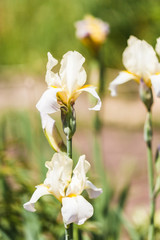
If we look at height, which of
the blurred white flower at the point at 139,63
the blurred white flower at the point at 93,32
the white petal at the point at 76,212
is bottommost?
the white petal at the point at 76,212

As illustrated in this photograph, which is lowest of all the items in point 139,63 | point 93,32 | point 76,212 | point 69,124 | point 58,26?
point 76,212

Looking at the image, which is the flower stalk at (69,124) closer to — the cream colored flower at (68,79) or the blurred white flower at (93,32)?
the cream colored flower at (68,79)

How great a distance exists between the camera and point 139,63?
918mm

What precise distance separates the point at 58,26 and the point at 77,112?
1527 millimetres

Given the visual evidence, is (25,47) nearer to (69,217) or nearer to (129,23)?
(129,23)

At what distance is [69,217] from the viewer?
26.6 inches

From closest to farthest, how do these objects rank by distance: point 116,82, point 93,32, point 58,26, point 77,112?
point 116,82, point 93,32, point 77,112, point 58,26

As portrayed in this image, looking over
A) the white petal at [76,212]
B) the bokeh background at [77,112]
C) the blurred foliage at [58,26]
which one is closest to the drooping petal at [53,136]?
the white petal at [76,212]

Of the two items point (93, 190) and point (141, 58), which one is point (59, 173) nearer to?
point (93, 190)

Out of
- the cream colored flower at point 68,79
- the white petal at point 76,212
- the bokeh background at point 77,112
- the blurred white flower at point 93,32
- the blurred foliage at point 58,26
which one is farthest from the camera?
the blurred foliage at point 58,26

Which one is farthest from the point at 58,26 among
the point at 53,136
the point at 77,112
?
the point at 53,136

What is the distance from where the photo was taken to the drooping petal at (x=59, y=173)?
739mm

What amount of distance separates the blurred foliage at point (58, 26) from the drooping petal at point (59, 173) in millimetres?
3739

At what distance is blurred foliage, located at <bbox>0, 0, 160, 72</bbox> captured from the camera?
4797 millimetres
